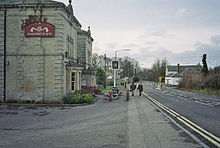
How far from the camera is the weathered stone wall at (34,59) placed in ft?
55.1

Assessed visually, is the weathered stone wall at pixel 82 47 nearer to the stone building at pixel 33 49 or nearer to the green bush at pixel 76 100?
the stone building at pixel 33 49

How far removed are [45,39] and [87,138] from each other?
12367mm

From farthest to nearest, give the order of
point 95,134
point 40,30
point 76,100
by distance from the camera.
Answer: point 40,30 → point 76,100 → point 95,134

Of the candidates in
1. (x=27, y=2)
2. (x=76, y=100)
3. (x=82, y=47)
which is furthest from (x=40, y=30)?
(x=82, y=47)

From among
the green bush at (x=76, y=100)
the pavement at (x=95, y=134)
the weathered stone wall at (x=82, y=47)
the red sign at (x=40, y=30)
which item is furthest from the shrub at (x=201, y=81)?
the red sign at (x=40, y=30)

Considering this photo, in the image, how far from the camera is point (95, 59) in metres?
71.3

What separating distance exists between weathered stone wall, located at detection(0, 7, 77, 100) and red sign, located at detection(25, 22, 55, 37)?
292mm

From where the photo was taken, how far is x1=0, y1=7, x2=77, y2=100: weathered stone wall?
55.1 feet

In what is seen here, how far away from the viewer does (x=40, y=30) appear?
55.4 feet

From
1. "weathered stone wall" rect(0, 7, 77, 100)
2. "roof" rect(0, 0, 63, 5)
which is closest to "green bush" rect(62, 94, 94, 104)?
"weathered stone wall" rect(0, 7, 77, 100)

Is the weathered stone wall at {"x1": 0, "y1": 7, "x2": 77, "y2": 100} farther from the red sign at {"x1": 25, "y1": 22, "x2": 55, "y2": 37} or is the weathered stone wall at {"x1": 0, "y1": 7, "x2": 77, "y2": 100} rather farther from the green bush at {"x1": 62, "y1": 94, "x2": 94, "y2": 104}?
the green bush at {"x1": 62, "y1": 94, "x2": 94, "y2": 104}

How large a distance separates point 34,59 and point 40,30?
2.53m

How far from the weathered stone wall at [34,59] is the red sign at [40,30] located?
0.96 ft

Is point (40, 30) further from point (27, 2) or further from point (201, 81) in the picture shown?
point (201, 81)
